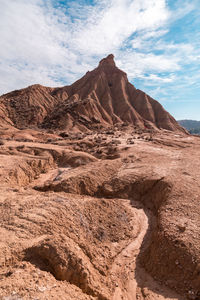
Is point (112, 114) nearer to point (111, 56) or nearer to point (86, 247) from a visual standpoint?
point (111, 56)

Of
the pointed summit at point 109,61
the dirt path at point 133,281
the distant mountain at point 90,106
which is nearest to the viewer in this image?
the dirt path at point 133,281

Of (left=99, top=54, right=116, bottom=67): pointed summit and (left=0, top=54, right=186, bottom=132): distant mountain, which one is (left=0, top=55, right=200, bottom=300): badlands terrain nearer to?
(left=0, top=54, right=186, bottom=132): distant mountain

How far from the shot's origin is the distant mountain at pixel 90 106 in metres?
41.6

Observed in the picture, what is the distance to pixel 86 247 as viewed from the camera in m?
5.63

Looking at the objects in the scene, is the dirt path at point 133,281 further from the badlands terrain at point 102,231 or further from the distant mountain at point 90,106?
the distant mountain at point 90,106

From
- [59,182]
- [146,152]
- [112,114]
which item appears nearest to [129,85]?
[112,114]

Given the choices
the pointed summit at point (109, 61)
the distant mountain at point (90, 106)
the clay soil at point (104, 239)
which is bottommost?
the clay soil at point (104, 239)

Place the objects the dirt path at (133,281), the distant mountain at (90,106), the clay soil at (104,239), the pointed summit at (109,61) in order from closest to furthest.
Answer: the clay soil at (104,239) → the dirt path at (133,281) → the distant mountain at (90,106) → the pointed summit at (109,61)

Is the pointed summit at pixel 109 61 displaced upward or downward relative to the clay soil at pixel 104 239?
Answer: upward

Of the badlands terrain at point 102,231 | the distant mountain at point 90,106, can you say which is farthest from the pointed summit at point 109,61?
the badlands terrain at point 102,231

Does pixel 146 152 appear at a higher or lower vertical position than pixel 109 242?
higher

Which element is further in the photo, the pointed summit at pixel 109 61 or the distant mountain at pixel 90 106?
the pointed summit at pixel 109 61

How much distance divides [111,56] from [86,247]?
7144 centimetres

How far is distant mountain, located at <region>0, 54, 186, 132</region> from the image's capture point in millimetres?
41562
